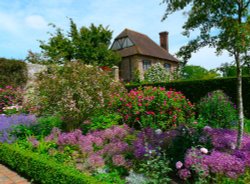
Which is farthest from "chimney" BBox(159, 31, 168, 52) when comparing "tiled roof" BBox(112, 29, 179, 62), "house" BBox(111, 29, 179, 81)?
"house" BBox(111, 29, 179, 81)

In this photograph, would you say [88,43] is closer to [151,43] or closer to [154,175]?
[151,43]

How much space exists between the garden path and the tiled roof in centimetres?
2128

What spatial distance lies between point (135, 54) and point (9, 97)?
1632cm

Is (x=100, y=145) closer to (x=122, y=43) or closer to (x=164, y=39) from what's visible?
(x=122, y=43)

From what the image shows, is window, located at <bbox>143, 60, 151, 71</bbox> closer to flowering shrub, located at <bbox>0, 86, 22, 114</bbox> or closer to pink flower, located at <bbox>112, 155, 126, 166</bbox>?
flowering shrub, located at <bbox>0, 86, 22, 114</bbox>

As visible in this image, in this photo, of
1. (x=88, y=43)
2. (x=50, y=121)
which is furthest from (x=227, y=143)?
(x=88, y=43)

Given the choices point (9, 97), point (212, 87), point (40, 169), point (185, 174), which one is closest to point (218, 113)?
point (212, 87)

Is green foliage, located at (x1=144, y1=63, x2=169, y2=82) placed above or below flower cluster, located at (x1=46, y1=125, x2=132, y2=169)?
above

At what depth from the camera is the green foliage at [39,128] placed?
6121 mm

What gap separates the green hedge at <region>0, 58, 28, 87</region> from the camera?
11.1 meters

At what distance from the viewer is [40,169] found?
3.88 metres

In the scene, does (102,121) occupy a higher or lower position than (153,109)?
lower

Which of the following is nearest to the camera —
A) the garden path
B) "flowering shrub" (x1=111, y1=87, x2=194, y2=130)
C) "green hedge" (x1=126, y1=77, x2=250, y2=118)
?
the garden path

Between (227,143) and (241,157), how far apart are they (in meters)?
0.51
